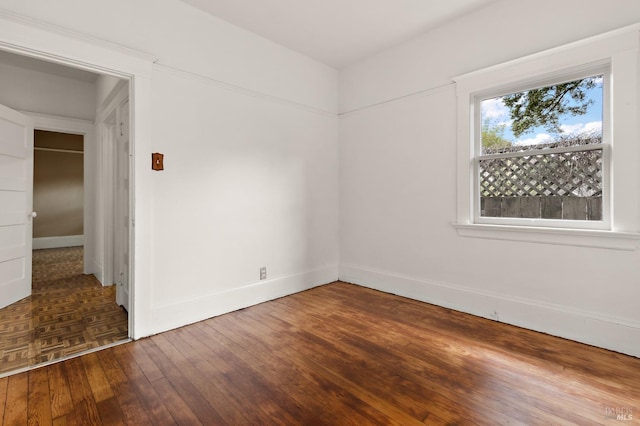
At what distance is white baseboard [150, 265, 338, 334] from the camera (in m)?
2.68

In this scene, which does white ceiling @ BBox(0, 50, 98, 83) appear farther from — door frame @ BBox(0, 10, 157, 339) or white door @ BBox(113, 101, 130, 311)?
door frame @ BBox(0, 10, 157, 339)

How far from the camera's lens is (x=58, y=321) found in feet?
9.29

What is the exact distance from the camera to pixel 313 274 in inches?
156

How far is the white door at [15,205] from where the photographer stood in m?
3.09

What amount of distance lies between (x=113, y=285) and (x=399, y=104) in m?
4.23

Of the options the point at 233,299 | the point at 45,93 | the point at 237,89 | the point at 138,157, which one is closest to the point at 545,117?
the point at 237,89

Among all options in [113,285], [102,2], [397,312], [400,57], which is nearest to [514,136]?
[400,57]

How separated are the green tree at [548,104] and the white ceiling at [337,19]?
0.94 m

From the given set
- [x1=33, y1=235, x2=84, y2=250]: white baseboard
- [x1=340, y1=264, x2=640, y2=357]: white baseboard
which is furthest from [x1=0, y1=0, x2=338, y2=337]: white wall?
[x1=33, y1=235, x2=84, y2=250]: white baseboard

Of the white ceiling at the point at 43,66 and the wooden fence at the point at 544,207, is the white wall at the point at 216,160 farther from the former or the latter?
the wooden fence at the point at 544,207

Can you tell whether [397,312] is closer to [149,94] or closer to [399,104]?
[399,104]

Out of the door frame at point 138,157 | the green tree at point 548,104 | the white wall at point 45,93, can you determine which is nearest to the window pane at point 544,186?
the green tree at point 548,104

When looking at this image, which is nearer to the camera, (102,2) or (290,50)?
(102,2)

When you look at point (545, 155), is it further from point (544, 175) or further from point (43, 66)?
point (43, 66)
